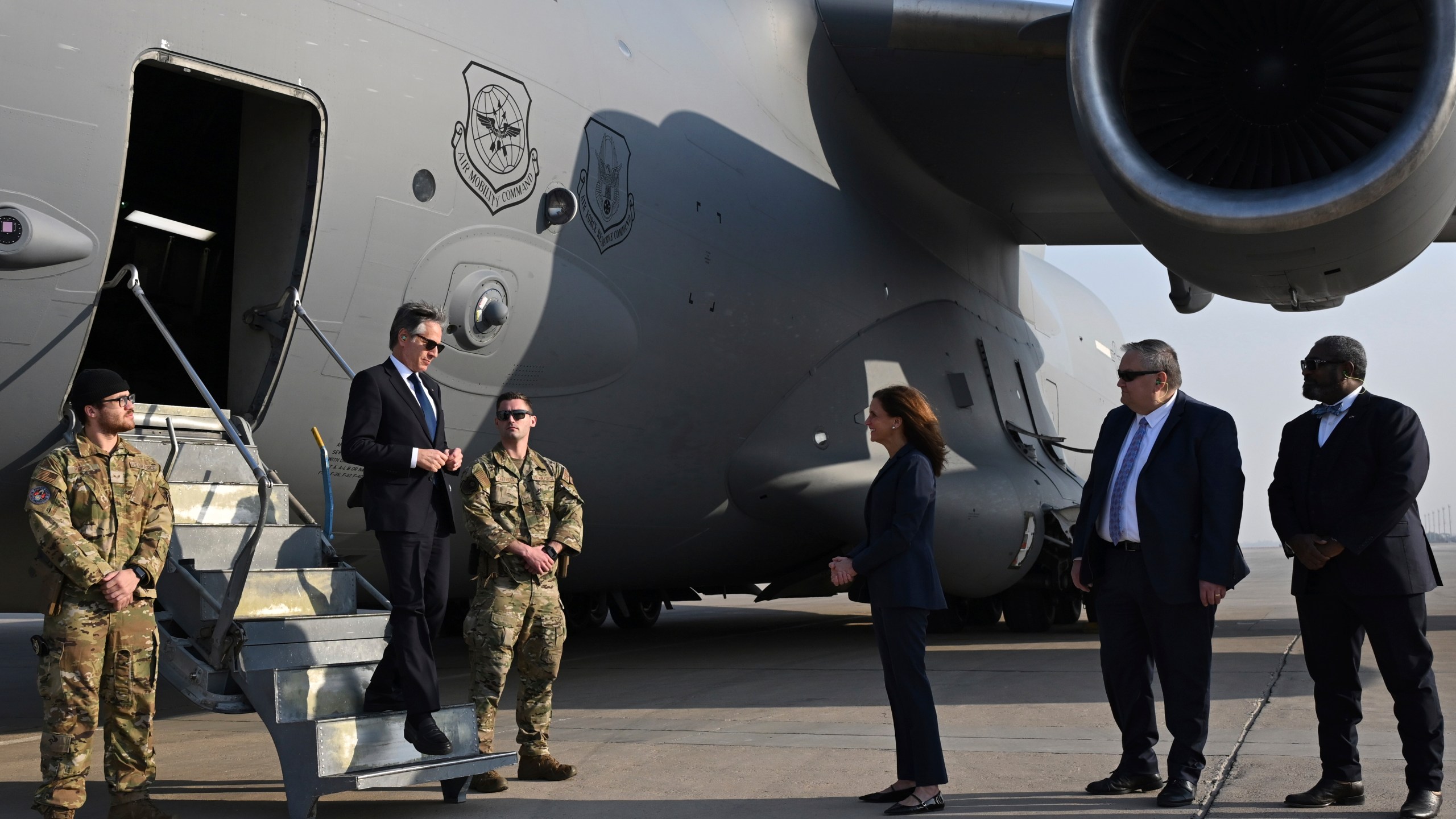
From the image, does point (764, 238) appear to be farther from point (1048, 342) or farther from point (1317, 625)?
point (1048, 342)

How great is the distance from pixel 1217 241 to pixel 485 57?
400 cm

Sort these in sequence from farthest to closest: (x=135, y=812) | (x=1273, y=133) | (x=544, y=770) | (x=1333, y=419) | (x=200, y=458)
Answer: (x=1273, y=133)
(x=200, y=458)
(x=544, y=770)
(x=1333, y=419)
(x=135, y=812)

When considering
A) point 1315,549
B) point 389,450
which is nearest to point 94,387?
point 389,450

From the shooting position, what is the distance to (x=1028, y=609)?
1090 centimetres

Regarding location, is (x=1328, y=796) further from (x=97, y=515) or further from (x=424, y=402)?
(x=97, y=515)

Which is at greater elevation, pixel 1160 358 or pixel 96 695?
pixel 1160 358

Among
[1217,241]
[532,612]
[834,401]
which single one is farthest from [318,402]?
[1217,241]

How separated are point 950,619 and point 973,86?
4792 millimetres

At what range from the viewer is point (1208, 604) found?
13.7 feet

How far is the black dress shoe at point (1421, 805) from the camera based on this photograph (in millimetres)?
3760

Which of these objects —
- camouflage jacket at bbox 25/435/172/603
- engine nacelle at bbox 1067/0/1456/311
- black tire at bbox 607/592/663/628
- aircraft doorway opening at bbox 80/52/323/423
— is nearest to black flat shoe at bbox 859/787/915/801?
camouflage jacket at bbox 25/435/172/603

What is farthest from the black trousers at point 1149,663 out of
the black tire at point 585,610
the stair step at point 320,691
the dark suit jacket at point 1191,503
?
the black tire at point 585,610

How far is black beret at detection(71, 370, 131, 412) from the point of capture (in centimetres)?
407

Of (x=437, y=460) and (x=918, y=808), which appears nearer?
(x=918, y=808)
